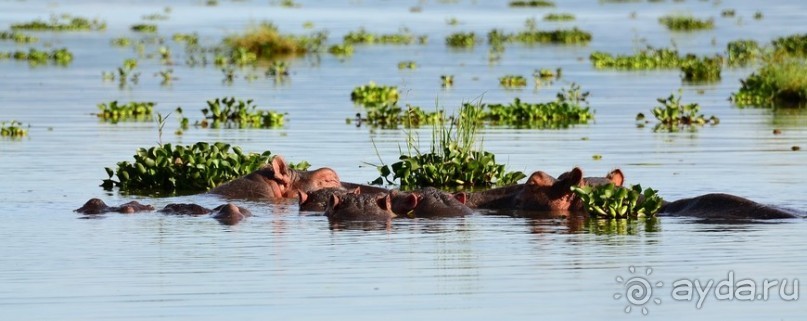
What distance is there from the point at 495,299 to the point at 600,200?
377 cm

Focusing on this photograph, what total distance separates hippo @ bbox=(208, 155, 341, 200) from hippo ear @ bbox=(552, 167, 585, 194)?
1.91m

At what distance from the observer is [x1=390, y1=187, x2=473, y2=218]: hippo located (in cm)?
1322

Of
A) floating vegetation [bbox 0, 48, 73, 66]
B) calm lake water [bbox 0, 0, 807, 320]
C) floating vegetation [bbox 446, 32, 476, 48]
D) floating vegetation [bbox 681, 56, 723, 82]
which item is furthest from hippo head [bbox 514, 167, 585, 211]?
floating vegetation [bbox 446, 32, 476, 48]

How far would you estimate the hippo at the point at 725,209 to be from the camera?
1278 centimetres

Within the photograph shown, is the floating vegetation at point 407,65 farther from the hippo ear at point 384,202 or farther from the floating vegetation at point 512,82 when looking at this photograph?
the hippo ear at point 384,202

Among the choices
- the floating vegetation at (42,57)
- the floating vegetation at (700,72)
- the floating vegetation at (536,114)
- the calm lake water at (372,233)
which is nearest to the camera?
the calm lake water at (372,233)

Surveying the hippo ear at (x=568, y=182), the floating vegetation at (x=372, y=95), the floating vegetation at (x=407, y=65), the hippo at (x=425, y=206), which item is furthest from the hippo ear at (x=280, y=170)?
the floating vegetation at (x=407, y=65)

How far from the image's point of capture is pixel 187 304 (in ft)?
30.2

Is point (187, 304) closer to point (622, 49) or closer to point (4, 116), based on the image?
point (4, 116)

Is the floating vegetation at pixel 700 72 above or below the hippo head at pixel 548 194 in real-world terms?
above

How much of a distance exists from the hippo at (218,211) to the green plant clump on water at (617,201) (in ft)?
8.24

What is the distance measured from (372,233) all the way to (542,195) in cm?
182

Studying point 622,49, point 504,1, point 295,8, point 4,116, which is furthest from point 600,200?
point 504,1

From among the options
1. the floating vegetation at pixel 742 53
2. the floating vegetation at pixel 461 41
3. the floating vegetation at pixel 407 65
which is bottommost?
the floating vegetation at pixel 407 65
